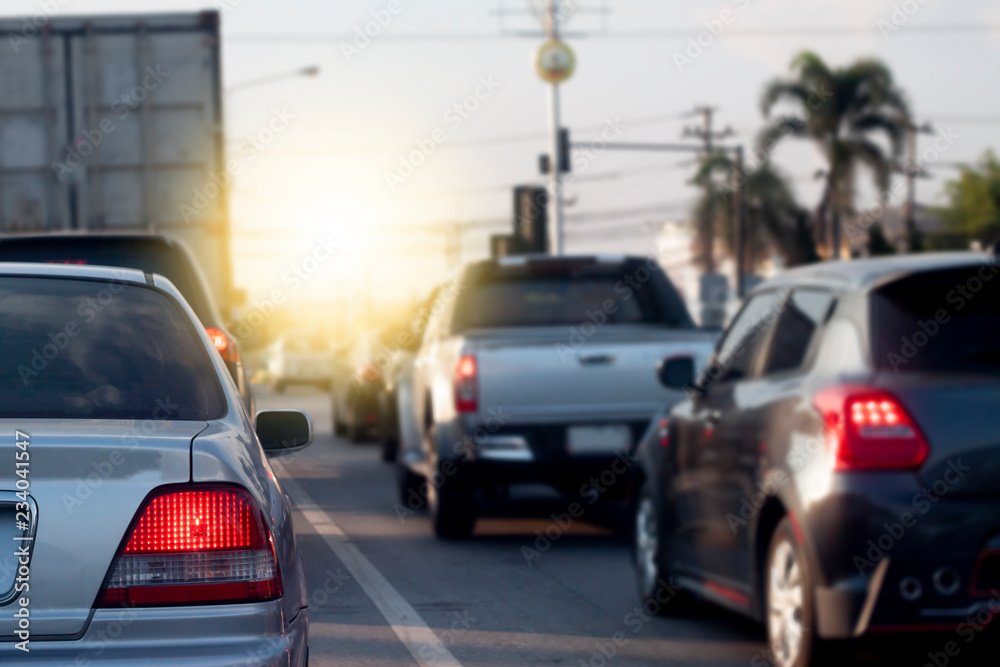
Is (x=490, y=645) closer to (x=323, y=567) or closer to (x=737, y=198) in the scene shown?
(x=323, y=567)

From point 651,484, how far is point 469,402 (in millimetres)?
2414

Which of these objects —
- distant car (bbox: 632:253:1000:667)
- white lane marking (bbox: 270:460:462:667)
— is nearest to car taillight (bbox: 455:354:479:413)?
white lane marking (bbox: 270:460:462:667)

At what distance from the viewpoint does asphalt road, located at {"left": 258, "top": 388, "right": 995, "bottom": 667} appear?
6488 mm

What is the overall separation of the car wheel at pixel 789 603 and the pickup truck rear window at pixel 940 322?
29.9 inches

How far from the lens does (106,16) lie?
643 inches

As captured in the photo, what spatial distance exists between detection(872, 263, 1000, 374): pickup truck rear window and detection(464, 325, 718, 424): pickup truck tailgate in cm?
416

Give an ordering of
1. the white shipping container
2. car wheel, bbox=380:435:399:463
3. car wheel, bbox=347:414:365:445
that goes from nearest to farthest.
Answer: the white shipping container < car wheel, bbox=380:435:399:463 < car wheel, bbox=347:414:365:445

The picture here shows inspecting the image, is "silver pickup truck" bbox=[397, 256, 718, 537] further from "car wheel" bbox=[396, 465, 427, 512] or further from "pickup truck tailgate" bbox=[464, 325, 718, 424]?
"car wheel" bbox=[396, 465, 427, 512]

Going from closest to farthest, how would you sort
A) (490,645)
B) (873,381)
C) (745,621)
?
(873,381) → (490,645) → (745,621)

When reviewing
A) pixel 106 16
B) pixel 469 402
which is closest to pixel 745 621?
pixel 469 402

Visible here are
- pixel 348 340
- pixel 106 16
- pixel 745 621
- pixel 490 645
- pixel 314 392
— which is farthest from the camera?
pixel 314 392

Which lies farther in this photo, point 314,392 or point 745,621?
point 314,392

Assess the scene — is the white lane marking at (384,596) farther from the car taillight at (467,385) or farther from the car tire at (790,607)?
the car tire at (790,607)

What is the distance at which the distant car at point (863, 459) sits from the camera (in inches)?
199
